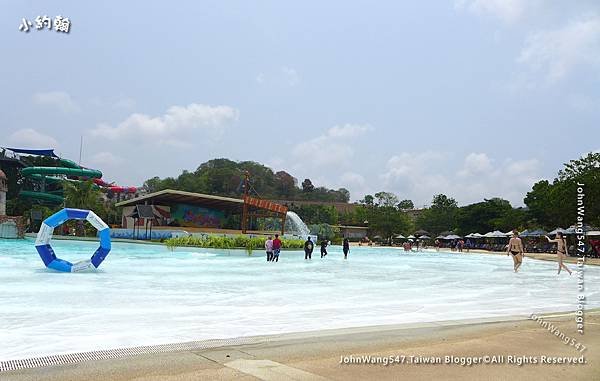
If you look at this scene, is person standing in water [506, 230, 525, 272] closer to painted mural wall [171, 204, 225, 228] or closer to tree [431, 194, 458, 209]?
painted mural wall [171, 204, 225, 228]

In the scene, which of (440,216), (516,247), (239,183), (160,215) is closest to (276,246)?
(516,247)

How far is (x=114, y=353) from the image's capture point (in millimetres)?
5379

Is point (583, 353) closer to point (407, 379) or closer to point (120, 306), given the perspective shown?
point (407, 379)

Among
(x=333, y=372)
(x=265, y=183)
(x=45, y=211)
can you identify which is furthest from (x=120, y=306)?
(x=265, y=183)

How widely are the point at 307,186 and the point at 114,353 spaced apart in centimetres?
11370

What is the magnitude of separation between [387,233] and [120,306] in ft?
212

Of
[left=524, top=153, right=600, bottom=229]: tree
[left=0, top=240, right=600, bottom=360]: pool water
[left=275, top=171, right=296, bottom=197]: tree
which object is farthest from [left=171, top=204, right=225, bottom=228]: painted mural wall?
[left=275, top=171, right=296, bottom=197]: tree

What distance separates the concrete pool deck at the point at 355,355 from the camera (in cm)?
454

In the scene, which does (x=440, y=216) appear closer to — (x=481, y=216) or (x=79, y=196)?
(x=481, y=216)

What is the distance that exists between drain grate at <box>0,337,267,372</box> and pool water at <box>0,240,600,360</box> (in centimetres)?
34

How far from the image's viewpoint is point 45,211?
55844 mm

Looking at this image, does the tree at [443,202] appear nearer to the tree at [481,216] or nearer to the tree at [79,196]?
the tree at [481,216]

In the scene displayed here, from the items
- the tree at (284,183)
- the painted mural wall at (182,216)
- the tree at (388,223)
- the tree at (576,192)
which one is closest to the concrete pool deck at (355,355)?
the tree at (576,192)

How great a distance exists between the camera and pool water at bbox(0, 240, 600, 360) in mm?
6729
